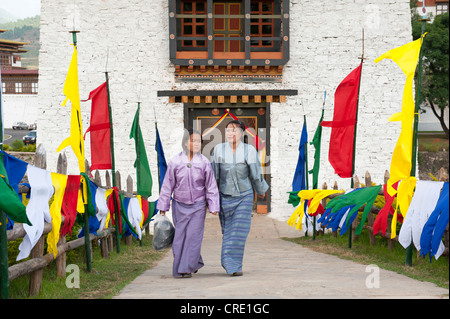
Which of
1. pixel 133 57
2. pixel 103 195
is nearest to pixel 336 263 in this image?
pixel 103 195

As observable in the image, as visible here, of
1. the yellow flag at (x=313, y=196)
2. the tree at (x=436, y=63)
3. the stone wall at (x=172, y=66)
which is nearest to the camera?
the yellow flag at (x=313, y=196)

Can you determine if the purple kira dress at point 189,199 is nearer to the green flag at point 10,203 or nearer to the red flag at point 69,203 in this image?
the red flag at point 69,203

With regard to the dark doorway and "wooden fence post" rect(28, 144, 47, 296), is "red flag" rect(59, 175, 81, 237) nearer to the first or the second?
"wooden fence post" rect(28, 144, 47, 296)

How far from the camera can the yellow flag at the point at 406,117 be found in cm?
682

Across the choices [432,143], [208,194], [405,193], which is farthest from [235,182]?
[432,143]

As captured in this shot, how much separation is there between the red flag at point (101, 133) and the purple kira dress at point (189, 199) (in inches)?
98.7

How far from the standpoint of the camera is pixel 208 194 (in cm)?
648

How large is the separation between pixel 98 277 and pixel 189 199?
4.04ft

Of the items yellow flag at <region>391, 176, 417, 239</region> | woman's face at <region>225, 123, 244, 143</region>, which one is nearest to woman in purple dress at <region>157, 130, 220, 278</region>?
woman's face at <region>225, 123, 244, 143</region>

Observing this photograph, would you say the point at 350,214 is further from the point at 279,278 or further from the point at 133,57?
the point at 133,57

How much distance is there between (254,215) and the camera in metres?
16.0

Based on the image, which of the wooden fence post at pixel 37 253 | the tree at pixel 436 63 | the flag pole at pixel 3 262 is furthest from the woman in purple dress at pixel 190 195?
the tree at pixel 436 63

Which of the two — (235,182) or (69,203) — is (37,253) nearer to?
(69,203)
